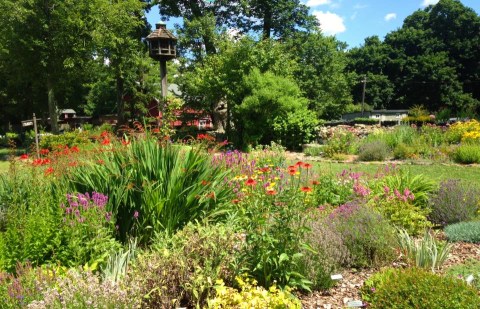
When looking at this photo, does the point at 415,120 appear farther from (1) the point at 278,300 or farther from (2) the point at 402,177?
(1) the point at 278,300

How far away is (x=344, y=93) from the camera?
34656 millimetres

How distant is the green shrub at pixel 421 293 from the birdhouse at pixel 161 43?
7644 mm

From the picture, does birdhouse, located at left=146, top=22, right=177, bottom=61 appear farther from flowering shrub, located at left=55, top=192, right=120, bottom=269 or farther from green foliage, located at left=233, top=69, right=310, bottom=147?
green foliage, located at left=233, top=69, right=310, bottom=147

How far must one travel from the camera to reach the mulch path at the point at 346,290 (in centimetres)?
330

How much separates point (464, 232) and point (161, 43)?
738cm

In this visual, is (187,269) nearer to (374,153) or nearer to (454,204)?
(454,204)

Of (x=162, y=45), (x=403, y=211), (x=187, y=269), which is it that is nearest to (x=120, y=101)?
(x=162, y=45)

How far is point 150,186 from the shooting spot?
399cm

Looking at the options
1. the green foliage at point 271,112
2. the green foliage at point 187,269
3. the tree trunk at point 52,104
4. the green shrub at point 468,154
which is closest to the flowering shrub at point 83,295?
the green foliage at point 187,269

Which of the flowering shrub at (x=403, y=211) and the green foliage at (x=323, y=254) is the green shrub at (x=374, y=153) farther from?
the green foliage at (x=323, y=254)

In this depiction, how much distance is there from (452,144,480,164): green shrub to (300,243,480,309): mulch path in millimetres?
7995

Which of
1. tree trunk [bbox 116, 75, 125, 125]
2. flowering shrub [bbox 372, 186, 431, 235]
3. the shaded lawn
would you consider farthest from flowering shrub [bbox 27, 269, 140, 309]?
tree trunk [bbox 116, 75, 125, 125]

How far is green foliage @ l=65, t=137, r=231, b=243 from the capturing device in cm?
409

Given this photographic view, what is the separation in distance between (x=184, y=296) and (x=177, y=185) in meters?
1.28
